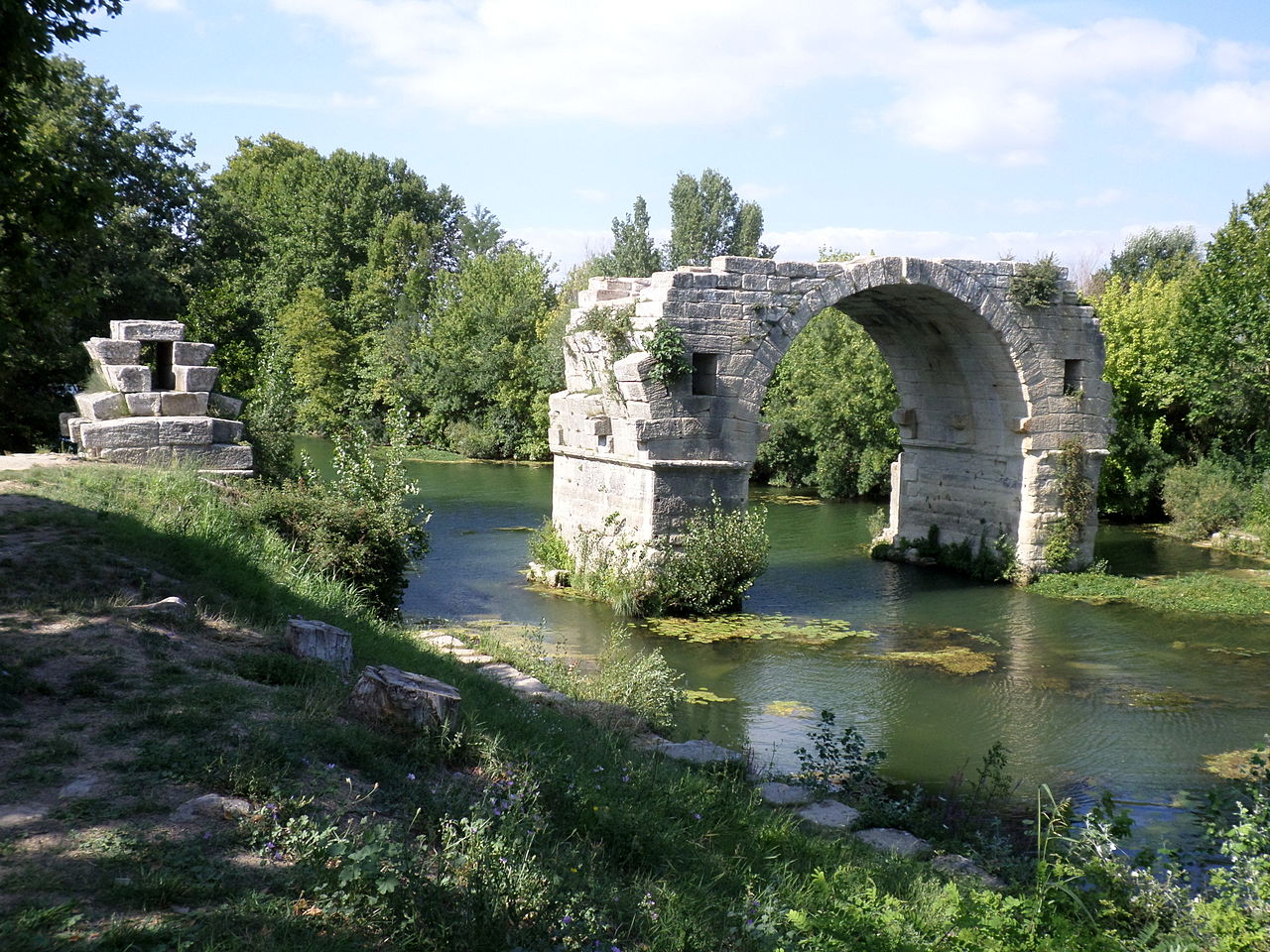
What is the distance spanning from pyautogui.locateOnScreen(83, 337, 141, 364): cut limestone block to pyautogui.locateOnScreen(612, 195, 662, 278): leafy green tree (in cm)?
2964

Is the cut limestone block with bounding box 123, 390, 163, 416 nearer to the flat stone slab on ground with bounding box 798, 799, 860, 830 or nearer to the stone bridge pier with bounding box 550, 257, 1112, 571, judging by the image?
the stone bridge pier with bounding box 550, 257, 1112, 571

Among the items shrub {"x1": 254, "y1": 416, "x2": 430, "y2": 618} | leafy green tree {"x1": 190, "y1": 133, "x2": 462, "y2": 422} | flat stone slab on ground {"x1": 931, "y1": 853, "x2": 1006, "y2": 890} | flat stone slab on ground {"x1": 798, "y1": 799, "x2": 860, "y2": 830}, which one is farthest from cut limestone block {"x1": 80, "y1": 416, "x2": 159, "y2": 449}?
leafy green tree {"x1": 190, "y1": 133, "x2": 462, "y2": 422}

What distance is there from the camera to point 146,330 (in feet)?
29.5

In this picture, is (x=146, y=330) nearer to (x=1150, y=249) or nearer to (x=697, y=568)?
(x=697, y=568)

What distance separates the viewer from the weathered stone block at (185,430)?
8773 mm

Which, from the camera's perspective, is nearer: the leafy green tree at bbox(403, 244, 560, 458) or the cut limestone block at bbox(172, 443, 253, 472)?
the cut limestone block at bbox(172, 443, 253, 472)

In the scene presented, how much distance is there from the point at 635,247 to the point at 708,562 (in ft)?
94.8

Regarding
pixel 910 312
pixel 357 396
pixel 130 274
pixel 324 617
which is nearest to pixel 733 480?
pixel 910 312

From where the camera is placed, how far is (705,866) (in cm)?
412

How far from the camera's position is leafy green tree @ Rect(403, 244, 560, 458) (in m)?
29.9

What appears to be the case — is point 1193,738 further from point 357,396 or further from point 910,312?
point 357,396

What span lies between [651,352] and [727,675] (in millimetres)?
3557

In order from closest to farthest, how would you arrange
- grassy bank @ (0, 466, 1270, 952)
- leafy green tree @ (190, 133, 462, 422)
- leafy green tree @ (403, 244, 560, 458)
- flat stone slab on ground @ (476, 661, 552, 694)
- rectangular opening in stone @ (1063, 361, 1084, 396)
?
grassy bank @ (0, 466, 1270, 952) < flat stone slab on ground @ (476, 661, 552, 694) < rectangular opening in stone @ (1063, 361, 1084, 396) < leafy green tree @ (403, 244, 560, 458) < leafy green tree @ (190, 133, 462, 422)

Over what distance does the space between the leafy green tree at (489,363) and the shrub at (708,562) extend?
55.4 ft
